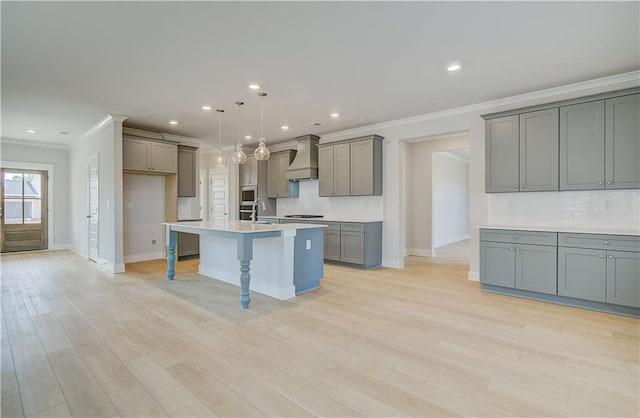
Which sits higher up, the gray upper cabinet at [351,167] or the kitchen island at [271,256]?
the gray upper cabinet at [351,167]

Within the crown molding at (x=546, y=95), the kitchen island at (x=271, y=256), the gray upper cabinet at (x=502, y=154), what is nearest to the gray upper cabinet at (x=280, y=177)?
the crown molding at (x=546, y=95)

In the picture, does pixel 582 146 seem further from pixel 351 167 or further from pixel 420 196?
pixel 420 196

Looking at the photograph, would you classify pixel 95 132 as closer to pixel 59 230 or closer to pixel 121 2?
pixel 59 230

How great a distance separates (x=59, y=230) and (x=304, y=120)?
7125 mm

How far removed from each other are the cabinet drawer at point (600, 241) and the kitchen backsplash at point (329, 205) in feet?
9.57

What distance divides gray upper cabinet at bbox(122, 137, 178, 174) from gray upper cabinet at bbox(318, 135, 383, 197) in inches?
121

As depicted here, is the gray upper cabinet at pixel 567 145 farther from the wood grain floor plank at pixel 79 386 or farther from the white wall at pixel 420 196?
the wood grain floor plank at pixel 79 386

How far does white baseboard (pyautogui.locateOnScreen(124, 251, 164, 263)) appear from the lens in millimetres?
6344

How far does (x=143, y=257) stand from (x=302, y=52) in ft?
18.4

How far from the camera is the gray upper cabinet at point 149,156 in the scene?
5.73 m

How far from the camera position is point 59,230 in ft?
25.7

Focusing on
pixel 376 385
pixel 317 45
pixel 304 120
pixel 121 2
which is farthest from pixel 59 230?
pixel 376 385

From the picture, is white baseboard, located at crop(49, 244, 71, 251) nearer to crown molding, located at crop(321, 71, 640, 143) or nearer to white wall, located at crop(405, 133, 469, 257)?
crown molding, located at crop(321, 71, 640, 143)

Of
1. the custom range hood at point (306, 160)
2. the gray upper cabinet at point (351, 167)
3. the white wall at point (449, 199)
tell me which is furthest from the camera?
the white wall at point (449, 199)
